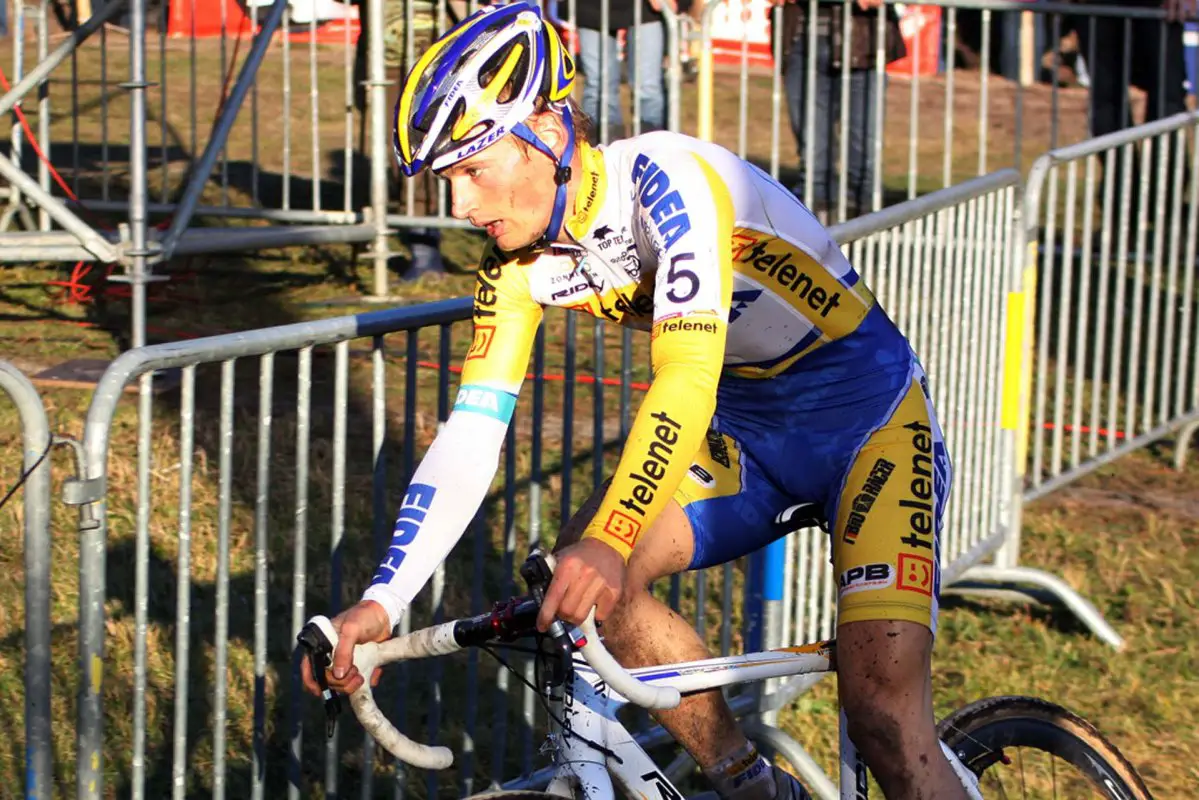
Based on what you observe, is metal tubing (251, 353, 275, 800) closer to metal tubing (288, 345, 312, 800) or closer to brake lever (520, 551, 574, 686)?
metal tubing (288, 345, 312, 800)

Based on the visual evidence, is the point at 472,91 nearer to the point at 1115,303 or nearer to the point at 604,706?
the point at 604,706

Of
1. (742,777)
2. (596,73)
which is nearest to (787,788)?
(742,777)

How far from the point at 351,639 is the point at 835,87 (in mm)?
6634

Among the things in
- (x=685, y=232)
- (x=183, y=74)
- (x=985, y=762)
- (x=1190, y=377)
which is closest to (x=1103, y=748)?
(x=985, y=762)

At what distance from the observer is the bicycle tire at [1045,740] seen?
3896 millimetres

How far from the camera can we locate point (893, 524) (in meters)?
3.43

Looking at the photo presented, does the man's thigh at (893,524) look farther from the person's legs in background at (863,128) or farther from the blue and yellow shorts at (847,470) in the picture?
the person's legs in background at (863,128)

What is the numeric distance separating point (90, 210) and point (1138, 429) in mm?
5828

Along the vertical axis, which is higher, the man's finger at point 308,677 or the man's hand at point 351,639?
the man's hand at point 351,639

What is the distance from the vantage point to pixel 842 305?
3613mm

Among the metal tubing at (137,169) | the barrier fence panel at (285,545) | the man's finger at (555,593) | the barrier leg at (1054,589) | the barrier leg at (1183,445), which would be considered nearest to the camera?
the man's finger at (555,593)

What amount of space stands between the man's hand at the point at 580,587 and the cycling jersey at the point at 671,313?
0.65ft

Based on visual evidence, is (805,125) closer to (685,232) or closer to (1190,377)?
(1190,377)

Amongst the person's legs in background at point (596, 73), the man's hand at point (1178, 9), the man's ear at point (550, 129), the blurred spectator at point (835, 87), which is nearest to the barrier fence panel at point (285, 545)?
the man's ear at point (550, 129)
